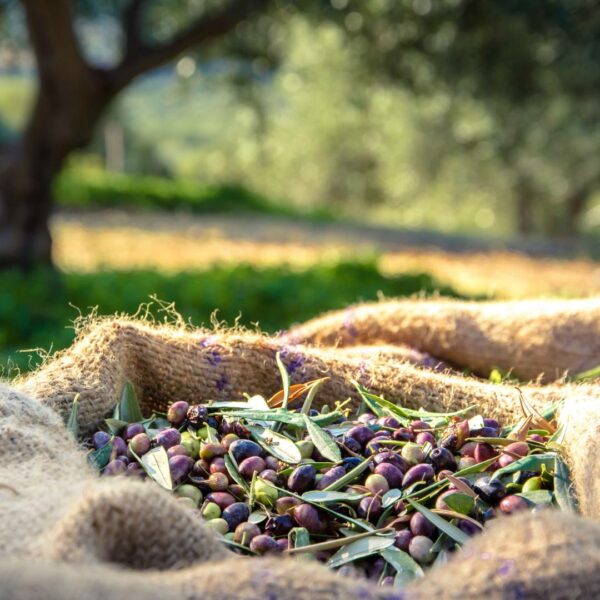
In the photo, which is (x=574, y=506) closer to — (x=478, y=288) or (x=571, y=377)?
(x=571, y=377)

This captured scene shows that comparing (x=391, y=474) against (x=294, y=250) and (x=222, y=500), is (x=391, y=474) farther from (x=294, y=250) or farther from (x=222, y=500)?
(x=294, y=250)

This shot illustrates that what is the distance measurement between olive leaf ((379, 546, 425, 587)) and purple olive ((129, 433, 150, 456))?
1.85 ft

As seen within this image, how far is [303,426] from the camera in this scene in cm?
203

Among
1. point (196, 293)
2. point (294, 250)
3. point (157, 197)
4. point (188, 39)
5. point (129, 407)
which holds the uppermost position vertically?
point (188, 39)

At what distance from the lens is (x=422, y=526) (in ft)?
5.48

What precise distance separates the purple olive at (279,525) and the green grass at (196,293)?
4288 millimetres

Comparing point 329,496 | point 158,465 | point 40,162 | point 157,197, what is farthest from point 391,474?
point 157,197

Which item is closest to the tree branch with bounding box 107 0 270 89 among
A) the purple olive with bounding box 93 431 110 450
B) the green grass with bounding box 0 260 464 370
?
the green grass with bounding box 0 260 464 370

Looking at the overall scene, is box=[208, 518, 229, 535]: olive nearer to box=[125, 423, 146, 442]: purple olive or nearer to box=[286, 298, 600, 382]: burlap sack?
box=[125, 423, 146, 442]: purple olive

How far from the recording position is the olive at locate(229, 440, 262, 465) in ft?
6.23

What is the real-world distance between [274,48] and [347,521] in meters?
8.49

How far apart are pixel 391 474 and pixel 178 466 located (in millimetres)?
438

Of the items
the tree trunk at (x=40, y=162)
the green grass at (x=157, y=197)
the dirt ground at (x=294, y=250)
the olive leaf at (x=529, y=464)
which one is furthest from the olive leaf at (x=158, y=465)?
the green grass at (x=157, y=197)

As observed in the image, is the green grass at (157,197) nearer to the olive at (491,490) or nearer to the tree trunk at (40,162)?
the tree trunk at (40,162)
